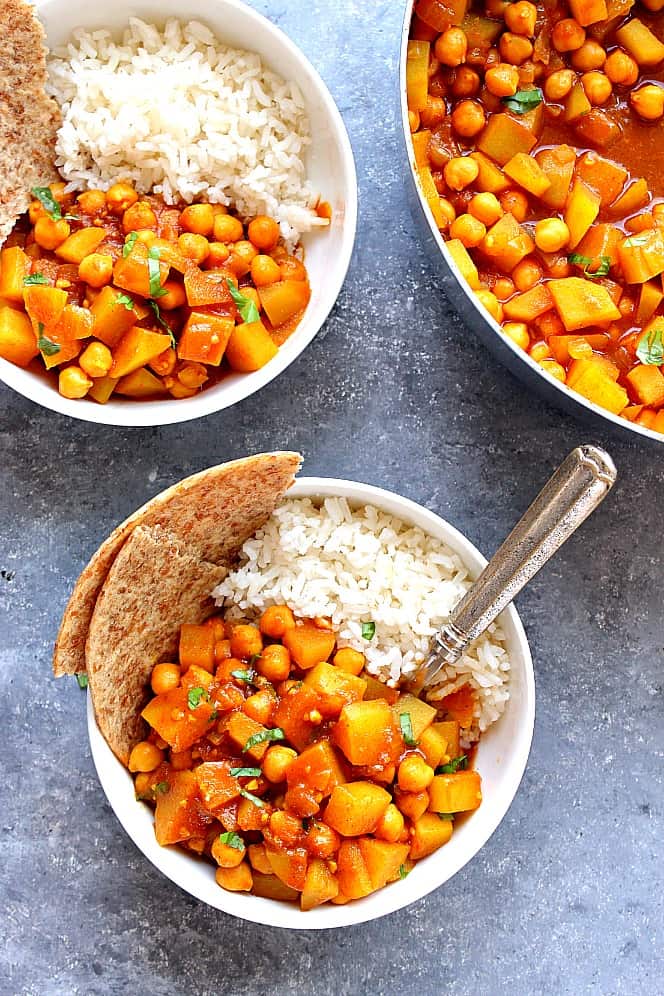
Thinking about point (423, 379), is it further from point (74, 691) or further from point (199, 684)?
point (74, 691)

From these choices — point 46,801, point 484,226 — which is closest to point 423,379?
point 484,226

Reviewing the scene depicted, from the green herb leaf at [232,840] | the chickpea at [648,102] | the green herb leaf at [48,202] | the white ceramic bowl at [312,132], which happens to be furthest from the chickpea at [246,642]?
the chickpea at [648,102]

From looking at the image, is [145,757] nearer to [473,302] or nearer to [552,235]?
[473,302]

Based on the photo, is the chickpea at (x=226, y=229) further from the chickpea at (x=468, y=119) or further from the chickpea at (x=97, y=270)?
the chickpea at (x=468, y=119)

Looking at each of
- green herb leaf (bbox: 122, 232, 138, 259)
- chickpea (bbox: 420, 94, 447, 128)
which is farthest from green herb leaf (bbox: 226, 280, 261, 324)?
chickpea (bbox: 420, 94, 447, 128)

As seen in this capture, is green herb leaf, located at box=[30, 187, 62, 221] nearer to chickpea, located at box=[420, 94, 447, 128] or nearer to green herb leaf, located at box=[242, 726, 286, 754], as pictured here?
chickpea, located at box=[420, 94, 447, 128]

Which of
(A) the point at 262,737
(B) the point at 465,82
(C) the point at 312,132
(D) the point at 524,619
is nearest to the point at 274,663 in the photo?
(A) the point at 262,737

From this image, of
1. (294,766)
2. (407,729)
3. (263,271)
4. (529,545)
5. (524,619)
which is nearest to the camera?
(529,545)
